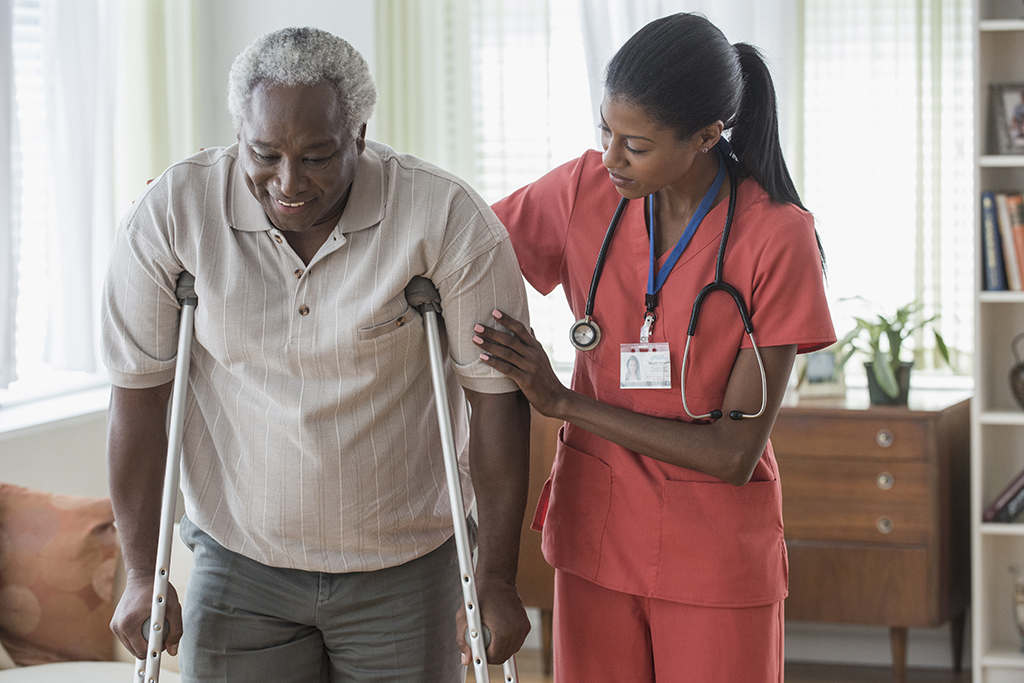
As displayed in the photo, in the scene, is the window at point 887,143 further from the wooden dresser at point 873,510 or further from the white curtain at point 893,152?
the wooden dresser at point 873,510

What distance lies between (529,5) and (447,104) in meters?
0.46

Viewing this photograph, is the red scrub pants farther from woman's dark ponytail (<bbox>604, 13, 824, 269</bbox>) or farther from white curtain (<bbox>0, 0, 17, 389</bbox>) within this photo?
white curtain (<bbox>0, 0, 17, 389</bbox>)

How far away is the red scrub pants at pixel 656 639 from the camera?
1597 millimetres

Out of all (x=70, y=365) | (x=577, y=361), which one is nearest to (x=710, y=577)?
(x=577, y=361)

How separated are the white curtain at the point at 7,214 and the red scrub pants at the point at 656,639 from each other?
6.33 feet

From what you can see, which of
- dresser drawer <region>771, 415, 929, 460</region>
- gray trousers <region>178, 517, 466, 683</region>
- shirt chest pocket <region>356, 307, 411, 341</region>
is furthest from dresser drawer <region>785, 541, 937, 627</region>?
shirt chest pocket <region>356, 307, 411, 341</region>

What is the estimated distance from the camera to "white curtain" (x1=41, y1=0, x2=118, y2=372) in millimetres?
3186

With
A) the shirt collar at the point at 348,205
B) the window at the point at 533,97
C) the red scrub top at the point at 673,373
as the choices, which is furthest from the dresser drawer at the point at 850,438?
the shirt collar at the point at 348,205

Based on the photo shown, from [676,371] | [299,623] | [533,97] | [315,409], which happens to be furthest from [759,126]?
[533,97]

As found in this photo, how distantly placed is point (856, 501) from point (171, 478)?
222 centimetres

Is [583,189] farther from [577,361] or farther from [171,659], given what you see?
[171,659]

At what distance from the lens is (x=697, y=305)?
5.24 ft

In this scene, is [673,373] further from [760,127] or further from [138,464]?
[138,464]

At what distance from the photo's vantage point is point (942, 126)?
3447mm
